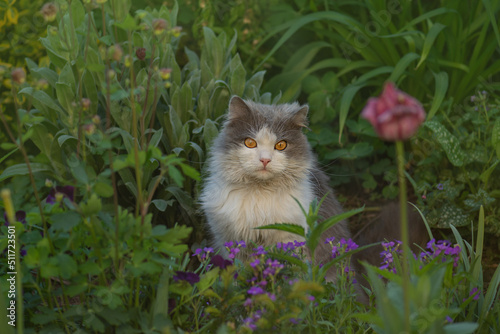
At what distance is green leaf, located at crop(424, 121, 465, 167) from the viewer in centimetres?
337

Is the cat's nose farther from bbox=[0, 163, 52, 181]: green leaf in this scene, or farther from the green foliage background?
bbox=[0, 163, 52, 181]: green leaf

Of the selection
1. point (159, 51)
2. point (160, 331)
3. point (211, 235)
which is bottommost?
point (211, 235)

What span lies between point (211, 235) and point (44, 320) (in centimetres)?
145

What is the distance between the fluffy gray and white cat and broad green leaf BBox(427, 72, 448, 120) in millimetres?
983

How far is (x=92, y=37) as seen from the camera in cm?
328

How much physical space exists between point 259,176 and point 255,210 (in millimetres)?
186

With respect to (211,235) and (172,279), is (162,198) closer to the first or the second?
(211,235)

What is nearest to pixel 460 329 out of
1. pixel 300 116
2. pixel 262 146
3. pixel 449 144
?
pixel 262 146

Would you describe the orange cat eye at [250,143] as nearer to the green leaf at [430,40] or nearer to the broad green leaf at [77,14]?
Result: the broad green leaf at [77,14]

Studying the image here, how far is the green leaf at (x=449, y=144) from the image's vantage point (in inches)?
133

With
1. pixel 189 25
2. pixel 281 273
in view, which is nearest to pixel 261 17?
pixel 189 25

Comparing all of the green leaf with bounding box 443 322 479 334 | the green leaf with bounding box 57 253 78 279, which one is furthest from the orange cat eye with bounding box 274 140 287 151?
the green leaf with bounding box 443 322 479 334

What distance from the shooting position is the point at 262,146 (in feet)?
9.68

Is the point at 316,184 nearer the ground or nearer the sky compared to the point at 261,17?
nearer the ground
